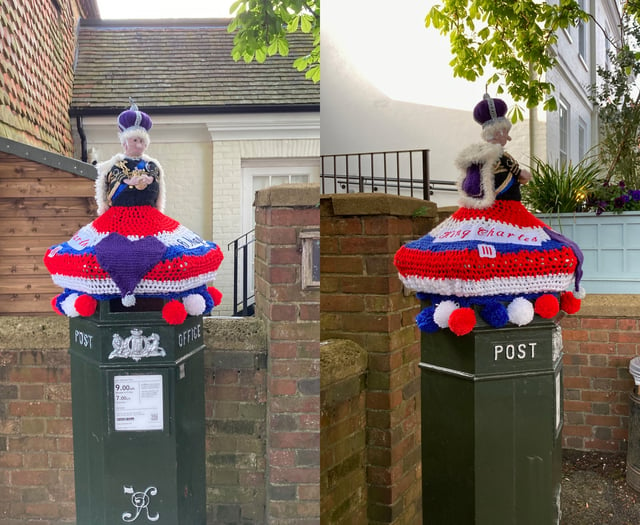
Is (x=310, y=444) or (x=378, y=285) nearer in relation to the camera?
(x=378, y=285)

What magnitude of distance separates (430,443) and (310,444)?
386mm

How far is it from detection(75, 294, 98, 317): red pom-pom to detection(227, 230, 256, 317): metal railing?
1.20 ft

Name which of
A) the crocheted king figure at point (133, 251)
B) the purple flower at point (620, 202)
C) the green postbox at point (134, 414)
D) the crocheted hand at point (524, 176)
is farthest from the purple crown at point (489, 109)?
the green postbox at point (134, 414)

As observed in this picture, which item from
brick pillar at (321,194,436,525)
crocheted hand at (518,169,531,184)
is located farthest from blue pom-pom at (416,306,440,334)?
crocheted hand at (518,169,531,184)

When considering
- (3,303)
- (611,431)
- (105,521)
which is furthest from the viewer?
(3,303)

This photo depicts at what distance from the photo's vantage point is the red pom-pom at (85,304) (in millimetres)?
1354

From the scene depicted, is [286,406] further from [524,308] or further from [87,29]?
[87,29]

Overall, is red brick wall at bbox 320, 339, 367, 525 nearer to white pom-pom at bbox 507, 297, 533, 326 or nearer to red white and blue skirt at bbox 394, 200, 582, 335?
red white and blue skirt at bbox 394, 200, 582, 335

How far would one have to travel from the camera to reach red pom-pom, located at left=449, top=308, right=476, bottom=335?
1.21 metres

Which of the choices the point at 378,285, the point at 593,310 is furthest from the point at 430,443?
the point at 593,310

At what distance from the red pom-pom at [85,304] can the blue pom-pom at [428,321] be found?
0.74m

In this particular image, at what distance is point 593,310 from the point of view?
1.35 metres

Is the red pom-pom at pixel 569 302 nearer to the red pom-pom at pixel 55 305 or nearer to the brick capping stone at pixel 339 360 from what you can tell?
the brick capping stone at pixel 339 360

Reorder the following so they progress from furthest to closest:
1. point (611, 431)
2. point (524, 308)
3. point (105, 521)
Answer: point (105, 521) < point (611, 431) < point (524, 308)
